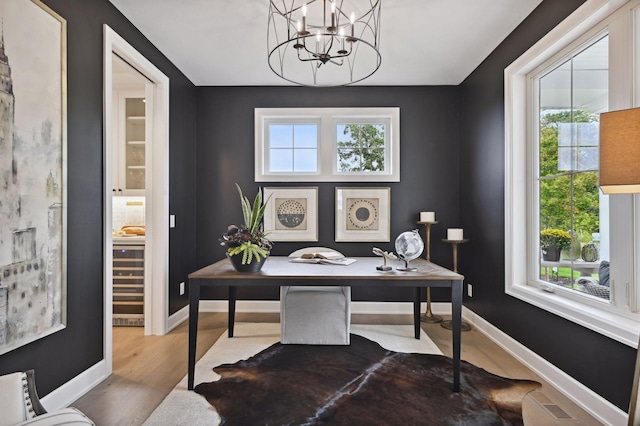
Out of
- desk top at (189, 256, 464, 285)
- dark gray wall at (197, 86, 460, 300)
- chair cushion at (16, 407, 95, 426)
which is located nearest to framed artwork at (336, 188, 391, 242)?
dark gray wall at (197, 86, 460, 300)

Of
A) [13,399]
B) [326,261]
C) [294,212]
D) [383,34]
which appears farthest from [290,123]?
[13,399]

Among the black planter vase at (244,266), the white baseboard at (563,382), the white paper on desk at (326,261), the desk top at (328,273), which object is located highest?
the black planter vase at (244,266)

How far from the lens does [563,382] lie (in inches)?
86.4

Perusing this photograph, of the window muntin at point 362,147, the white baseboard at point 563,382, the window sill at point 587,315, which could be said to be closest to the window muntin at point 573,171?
the window sill at point 587,315

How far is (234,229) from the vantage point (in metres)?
2.35

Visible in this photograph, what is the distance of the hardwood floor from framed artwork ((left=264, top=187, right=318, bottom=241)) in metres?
0.94

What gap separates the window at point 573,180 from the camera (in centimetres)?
184

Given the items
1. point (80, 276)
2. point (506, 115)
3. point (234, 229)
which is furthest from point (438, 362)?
point (80, 276)

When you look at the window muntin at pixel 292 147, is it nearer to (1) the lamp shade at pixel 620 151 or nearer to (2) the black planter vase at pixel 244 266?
(2) the black planter vase at pixel 244 266

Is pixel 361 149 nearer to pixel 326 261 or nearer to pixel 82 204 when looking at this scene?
pixel 326 261

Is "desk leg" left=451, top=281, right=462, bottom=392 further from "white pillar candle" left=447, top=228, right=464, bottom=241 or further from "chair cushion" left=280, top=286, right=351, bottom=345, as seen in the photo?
"white pillar candle" left=447, top=228, right=464, bottom=241

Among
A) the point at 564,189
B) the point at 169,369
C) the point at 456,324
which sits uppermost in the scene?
the point at 564,189

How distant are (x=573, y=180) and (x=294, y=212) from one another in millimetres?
2601

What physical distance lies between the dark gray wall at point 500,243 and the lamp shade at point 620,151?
107 cm
